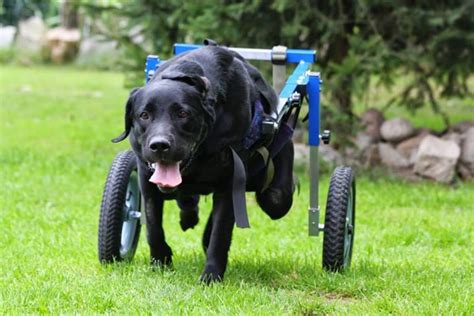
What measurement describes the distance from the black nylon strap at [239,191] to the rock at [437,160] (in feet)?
17.2

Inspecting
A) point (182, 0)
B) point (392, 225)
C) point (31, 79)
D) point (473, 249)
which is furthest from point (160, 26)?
point (31, 79)

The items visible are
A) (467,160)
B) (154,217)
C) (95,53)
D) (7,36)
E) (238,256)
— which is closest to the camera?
(154,217)

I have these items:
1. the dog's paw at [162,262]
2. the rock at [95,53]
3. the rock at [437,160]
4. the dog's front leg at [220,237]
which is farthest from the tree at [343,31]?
the rock at [95,53]

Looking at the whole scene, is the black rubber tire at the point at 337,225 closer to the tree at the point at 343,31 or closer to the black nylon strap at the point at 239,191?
the black nylon strap at the point at 239,191

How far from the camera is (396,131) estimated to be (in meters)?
10.7

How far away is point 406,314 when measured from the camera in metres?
4.48

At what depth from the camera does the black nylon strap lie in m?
4.85

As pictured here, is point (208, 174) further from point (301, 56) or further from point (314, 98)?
point (301, 56)

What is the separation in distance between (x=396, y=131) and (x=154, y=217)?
600cm

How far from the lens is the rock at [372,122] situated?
10633 mm

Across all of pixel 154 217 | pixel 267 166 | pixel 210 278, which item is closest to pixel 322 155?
pixel 267 166

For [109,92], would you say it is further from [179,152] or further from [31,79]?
[179,152]

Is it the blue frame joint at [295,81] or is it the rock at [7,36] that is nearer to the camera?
the blue frame joint at [295,81]

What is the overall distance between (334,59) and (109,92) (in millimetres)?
9011
